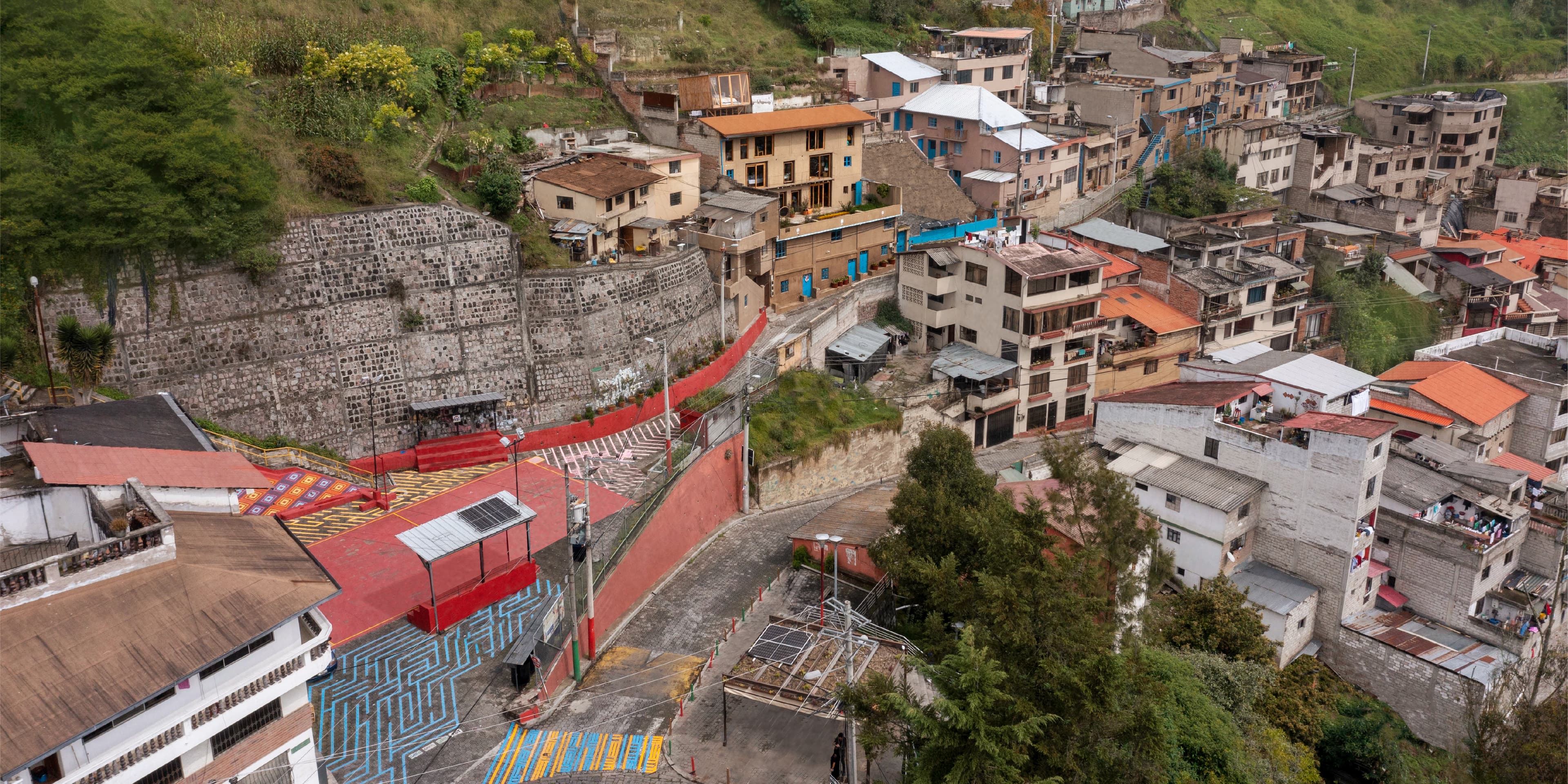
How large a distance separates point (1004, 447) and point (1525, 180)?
2008 inches

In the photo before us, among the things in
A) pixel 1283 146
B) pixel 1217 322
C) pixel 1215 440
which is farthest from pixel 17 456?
pixel 1283 146

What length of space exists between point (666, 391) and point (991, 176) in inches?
1128

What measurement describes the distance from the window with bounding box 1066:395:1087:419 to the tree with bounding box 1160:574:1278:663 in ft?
47.0

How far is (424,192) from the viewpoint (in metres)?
37.9

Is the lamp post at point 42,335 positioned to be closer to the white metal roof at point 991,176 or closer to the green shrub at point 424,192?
the green shrub at point 424,192

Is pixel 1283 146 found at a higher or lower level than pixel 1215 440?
higher

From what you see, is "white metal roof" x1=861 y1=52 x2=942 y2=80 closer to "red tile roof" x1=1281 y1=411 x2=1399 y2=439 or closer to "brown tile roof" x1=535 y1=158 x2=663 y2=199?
"brown tile roof" x1=535 y1=158 x2=663 y2=199

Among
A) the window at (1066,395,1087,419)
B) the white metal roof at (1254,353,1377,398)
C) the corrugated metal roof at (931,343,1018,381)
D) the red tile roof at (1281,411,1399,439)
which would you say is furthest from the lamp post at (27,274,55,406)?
the white metal roof at (1254,353,1377,398)

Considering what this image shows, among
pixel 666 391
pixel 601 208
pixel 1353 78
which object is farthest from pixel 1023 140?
pixel 1353 78

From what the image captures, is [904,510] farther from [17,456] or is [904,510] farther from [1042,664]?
[17,456]

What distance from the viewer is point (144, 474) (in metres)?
24.2

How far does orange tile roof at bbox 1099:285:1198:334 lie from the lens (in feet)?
162

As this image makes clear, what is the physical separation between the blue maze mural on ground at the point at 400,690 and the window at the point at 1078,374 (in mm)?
25446

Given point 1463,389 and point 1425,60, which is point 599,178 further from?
point 1425,60
